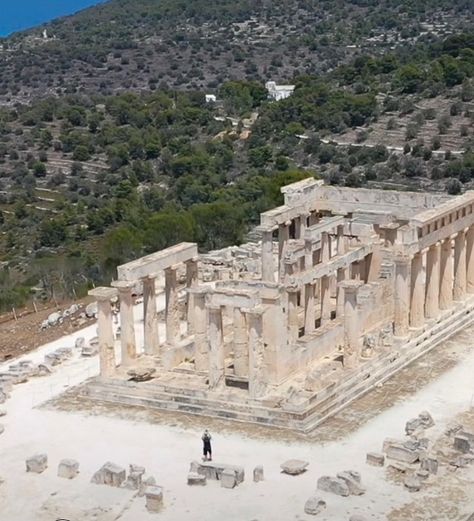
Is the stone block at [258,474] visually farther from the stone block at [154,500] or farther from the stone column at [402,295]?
the stone column at [402,295]

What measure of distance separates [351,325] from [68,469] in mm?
9892

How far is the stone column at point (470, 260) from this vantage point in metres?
44.4

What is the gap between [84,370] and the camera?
4009cm

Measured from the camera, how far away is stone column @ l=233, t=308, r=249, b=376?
37.0 meters

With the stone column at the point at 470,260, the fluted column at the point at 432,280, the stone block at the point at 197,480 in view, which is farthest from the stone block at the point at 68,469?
the stone column at the point at 470,260

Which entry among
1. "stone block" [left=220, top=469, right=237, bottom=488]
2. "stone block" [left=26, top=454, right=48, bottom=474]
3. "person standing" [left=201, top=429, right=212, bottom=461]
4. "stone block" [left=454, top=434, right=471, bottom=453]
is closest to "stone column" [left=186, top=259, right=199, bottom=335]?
"person standing" [left=201, top=429, right=212, bottom=461]

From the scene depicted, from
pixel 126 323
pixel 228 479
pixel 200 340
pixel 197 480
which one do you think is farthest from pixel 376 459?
pixel 126 323

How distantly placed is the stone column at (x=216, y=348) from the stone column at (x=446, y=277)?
10357mm

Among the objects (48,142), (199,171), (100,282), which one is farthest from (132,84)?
(100,282)

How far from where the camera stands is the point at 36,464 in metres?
32.1

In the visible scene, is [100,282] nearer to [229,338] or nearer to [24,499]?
[229,338]

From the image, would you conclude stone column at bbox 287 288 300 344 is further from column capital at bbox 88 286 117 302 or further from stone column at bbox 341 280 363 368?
column capital at bbox 88 286 117 302

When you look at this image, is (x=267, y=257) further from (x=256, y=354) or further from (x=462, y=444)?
(x=462, y=444)

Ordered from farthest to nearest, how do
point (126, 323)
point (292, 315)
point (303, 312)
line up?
point (303, 312) < point (292, 315) < point (126, 323)
